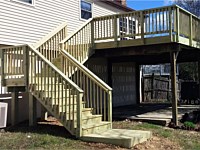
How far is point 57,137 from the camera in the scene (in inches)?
317

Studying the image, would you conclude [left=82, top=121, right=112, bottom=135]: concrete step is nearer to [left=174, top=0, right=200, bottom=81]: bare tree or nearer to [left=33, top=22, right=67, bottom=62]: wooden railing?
[left=33, top=22, right=67, bottom=62]: wooden railing

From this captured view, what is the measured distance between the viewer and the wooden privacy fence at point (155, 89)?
2394 centimetres

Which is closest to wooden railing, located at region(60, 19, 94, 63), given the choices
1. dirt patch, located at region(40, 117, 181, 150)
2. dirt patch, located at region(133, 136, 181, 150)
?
dirt patch, located at region(40, 117, 181, 150)

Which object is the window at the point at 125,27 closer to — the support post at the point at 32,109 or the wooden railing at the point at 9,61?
the wooden railing at the point at 9,61

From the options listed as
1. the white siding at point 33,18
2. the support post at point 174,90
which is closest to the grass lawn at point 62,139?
the support post at point 174,90

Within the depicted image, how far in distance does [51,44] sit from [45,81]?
239 centimetres

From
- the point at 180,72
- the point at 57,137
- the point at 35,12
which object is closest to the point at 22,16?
the point at 35,12

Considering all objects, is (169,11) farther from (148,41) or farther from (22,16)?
(22,16)

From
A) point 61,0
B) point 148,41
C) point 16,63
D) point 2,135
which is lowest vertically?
point 2,135

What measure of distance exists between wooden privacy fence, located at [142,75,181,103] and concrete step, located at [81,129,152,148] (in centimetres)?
1475

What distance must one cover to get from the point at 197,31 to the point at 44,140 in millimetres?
8629

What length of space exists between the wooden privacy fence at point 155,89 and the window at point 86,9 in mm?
9299

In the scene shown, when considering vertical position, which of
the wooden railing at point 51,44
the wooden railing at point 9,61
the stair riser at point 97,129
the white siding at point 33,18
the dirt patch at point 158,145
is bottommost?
the dirt patch at point 158,145

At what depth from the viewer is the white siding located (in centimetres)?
1110
